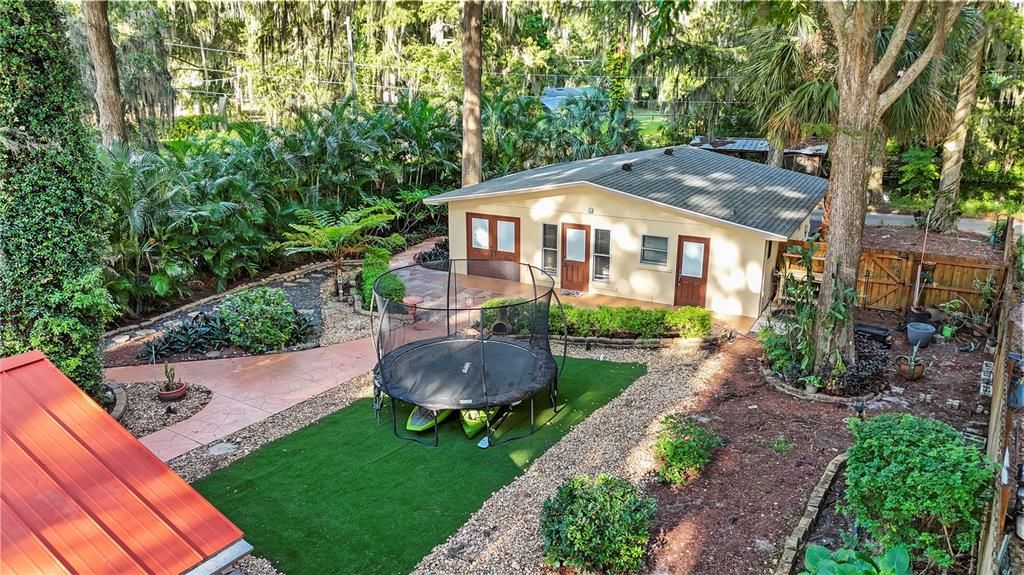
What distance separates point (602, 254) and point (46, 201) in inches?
404

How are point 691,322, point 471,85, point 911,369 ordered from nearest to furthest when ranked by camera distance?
point 911,369 < point 691,322 < point 471,85

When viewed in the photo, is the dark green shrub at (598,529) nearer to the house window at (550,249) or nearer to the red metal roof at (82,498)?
the red metal roof at (82,498)

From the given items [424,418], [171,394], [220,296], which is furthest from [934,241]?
[171,394]

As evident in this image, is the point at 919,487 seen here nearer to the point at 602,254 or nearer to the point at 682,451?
the point at 682,451

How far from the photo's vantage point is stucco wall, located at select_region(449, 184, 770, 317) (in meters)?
13.0

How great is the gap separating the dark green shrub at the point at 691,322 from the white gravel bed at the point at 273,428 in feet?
18.3

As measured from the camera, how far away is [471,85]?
59.9ft

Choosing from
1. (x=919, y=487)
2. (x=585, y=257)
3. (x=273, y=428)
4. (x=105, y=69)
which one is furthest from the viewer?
(x=105, y=69)

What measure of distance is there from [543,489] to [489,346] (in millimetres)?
3103

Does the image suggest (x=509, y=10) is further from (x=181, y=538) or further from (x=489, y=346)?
(x=181, y=538)

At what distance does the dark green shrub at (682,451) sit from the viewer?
286 inches

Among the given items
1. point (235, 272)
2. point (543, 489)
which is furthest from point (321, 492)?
point (235, 272)

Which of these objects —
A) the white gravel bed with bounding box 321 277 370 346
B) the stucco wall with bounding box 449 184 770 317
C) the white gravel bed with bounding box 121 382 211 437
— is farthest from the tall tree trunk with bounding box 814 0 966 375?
the white gravel bed with bounding box 121 382 211 437

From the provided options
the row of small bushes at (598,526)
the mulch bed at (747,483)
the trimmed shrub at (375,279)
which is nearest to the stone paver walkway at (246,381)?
the trimmed shrub at (375,279)
